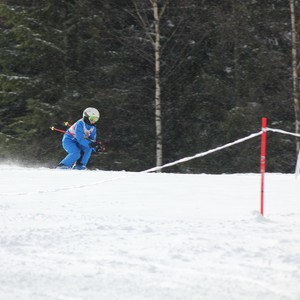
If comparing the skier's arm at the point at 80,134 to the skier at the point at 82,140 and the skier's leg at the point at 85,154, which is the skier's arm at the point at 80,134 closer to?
the skier at the point at 82,140

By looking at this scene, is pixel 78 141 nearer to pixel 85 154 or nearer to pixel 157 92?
pixel 85 154

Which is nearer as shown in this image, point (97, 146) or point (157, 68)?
point (97, 146)

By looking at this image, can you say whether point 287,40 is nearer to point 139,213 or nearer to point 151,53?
point 151,53

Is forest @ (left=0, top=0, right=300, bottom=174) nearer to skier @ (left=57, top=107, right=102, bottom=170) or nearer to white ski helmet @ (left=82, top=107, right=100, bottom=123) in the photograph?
skier @ (left=57, top=107, right=102, bottom=170)

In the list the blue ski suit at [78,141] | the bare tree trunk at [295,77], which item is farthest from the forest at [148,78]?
the blue ski suit at [78,141]

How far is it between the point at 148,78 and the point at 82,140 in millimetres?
9815

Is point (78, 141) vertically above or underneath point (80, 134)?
underneath

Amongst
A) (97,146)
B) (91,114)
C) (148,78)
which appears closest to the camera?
(91,114)

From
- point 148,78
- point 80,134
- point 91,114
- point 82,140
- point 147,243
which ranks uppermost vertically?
point 148,78

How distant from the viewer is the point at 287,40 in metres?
20.3

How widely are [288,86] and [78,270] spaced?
1658cm

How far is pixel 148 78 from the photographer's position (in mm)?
22609

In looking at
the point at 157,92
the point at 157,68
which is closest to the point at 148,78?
the point at 157,68

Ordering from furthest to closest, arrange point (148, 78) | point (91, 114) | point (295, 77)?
point (148, 78) < point (295, 77) < point (91, 114)
